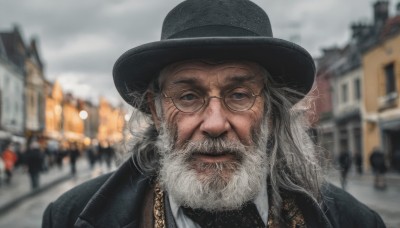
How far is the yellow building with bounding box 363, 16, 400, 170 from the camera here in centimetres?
2333

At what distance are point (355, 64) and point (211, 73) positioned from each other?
2805 cm

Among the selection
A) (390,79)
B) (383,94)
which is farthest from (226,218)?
(383,94)

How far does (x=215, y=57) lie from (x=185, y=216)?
731 mm

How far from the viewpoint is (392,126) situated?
23328 millimetres

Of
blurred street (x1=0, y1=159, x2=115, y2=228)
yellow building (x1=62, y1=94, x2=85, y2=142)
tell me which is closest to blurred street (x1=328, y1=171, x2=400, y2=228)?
blurred street (x1=0, y1=159, x2=115, y2=228)

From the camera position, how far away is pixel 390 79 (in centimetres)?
2448

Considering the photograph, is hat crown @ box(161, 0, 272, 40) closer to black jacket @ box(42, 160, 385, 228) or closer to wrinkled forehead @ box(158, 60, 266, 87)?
wrinkled forehead @ box(158, 60, 266, 87)

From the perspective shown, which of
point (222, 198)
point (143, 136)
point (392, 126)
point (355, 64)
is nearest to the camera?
point (222, 198)

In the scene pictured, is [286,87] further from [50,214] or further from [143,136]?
[50,214]

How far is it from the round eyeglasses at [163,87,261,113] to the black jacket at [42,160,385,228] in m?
0.42

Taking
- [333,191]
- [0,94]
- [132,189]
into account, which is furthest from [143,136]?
[0,94]

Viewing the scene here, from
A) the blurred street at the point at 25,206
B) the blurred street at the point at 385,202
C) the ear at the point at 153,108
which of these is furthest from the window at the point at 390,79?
the ear at the point at 153,108

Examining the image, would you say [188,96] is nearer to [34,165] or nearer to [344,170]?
[344,170]

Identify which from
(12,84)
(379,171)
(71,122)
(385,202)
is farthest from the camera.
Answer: (71,122)
